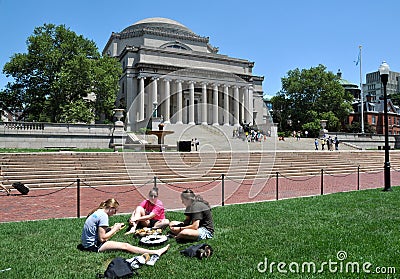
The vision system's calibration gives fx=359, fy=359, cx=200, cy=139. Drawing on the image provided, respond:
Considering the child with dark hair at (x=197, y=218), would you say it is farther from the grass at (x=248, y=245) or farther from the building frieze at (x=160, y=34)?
the building frieze at (x=160, y=34)

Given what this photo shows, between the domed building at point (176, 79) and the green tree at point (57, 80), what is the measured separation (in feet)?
31.3

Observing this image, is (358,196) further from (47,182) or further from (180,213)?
(47,182)

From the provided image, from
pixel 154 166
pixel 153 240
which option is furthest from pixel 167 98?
pixel 153 240

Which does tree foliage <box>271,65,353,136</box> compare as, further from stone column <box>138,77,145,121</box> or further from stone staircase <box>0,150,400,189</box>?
stone staircase <box>0,150,400,189</box>

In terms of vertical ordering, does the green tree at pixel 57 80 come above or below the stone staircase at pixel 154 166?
above

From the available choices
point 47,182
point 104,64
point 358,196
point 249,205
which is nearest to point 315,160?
point 358,196

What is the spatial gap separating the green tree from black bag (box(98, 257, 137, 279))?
4001 cm

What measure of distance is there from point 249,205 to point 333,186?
26.3 feet

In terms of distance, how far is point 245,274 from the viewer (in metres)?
5.65

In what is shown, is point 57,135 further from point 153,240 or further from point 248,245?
point 248,245

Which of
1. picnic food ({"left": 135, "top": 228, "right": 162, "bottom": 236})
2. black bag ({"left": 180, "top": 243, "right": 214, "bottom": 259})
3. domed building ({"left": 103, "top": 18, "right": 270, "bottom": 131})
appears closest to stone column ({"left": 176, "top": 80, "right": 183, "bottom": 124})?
domed building ({"left": 103, "top": 18, "right": 270, "bottom": 131})

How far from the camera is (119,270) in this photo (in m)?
5.61

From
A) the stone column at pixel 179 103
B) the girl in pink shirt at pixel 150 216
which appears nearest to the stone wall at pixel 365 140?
the stone column at pixel 179 103

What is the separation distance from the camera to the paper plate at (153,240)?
23.9 ft
